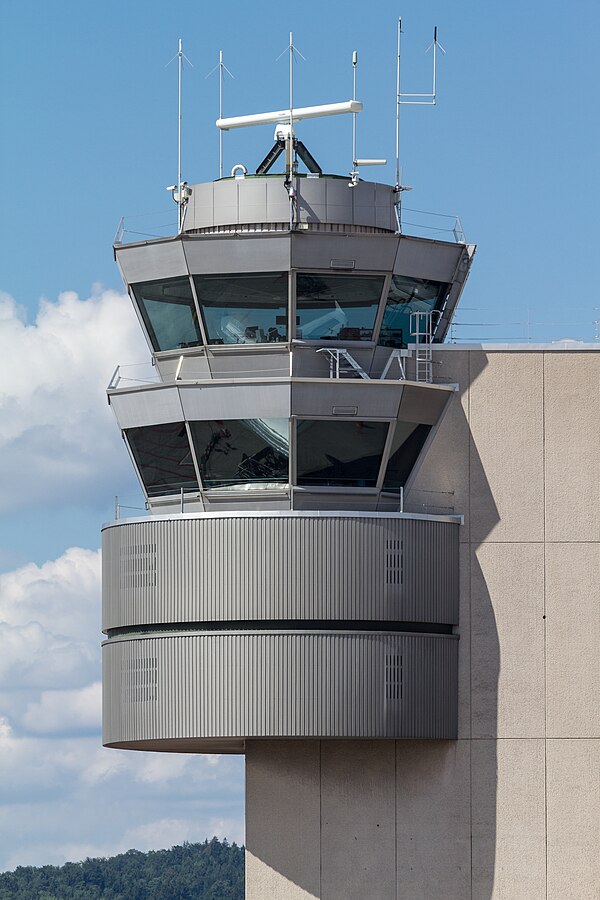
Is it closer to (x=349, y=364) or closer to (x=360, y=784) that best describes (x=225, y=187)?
(x=349, y=364)

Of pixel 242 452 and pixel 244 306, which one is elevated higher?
pixel 244 306

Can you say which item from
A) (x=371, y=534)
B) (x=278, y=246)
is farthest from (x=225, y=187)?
(x=371, y=534)

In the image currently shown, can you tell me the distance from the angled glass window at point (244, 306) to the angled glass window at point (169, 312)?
1.17 ft

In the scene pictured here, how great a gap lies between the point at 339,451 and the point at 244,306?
152 inches

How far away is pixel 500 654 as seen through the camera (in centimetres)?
4306

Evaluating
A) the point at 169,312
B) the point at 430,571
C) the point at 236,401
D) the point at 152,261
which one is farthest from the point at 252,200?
the point at 430,571

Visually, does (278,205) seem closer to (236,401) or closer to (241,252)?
(241,252)

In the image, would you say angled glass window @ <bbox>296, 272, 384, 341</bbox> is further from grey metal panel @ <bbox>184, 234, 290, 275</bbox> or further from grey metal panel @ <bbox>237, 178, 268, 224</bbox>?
grey metal panel @ <bbox>237, 178, 268, 224</bbox>

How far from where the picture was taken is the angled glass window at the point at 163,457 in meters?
43.0

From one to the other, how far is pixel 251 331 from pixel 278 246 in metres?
2.05

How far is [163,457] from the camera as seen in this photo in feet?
143

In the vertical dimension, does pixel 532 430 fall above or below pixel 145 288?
below

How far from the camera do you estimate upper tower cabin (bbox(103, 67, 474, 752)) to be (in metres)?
41.2

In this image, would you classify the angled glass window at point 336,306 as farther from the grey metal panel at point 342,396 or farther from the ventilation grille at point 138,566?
the ventilation grille at point 138,566
